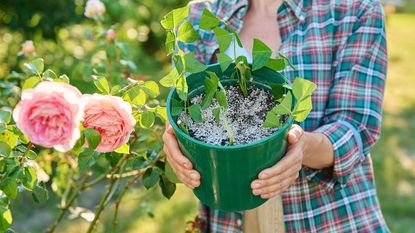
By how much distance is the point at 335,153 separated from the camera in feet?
5.10

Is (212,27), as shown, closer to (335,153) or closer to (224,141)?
(224,141)

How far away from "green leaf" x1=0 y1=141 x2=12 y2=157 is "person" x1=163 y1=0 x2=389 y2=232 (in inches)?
25.4

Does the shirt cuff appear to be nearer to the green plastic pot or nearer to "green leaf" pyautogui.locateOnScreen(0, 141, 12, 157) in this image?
the green plastic pot

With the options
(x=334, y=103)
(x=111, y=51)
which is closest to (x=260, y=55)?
(x=334, y=103)

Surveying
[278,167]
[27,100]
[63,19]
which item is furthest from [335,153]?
[63,19]

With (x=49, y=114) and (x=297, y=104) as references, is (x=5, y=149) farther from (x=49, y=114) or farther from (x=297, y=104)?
(x=297, y=104)

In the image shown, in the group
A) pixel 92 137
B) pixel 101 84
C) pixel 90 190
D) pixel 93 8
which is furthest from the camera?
pixel 90 190

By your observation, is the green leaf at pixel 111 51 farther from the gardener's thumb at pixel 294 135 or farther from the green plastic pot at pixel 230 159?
the gardener's thumb at pixel 294 135

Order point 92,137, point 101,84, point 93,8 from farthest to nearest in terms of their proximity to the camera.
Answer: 1. point 93,8
2. point 101,84
3. point 92,137

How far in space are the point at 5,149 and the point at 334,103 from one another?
820 millimetres

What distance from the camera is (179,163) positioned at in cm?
130

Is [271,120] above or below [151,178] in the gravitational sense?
above

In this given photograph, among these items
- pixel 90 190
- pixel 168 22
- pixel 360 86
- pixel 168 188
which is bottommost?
pixel 90 190

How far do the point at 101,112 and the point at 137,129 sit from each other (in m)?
0.52
